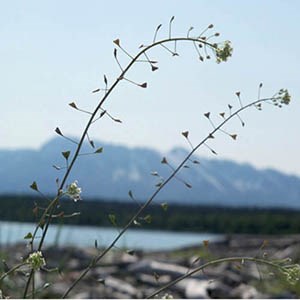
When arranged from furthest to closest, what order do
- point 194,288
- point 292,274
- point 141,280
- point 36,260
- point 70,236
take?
point 141,280, point 194,288, point 70,236, point 292,274, point 36,260

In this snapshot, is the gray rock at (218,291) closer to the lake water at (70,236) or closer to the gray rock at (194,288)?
the gray rock at (194,288)

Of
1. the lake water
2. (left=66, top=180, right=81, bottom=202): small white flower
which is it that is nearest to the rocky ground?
the lake water

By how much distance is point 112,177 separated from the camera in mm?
191000

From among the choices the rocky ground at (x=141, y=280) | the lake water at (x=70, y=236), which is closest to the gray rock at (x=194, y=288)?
the rocky ground at (x=141, y=280)

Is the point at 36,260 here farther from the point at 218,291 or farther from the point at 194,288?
the point at 218,291

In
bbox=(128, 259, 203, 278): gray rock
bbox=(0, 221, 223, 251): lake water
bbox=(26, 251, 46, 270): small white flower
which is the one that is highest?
bbox=(0, 221, 223, 251): lake water

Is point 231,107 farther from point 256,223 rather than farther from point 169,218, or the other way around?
point 169,218

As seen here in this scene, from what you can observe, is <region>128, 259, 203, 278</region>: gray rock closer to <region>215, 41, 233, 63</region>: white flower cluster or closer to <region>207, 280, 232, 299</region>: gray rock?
<region>207, 280, 232, 299</region>: gray rock

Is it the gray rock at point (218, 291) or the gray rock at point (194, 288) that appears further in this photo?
the gray rock at point (218, 291)

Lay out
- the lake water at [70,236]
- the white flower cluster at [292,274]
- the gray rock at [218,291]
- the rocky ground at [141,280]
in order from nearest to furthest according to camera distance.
→ the white flower cluster at [292,274], the lake water at [70,236], the rocky ground at [141,280], the gray rock at [218,291]

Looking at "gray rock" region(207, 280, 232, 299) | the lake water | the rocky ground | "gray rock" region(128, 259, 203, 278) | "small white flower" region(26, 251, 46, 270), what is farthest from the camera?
"gray rock" region(128, 259, 203, 278)

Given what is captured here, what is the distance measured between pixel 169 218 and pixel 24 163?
16318 centimetres

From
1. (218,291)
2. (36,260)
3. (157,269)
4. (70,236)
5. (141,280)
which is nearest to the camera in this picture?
(36,260)

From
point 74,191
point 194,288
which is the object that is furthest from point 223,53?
point 194,288
